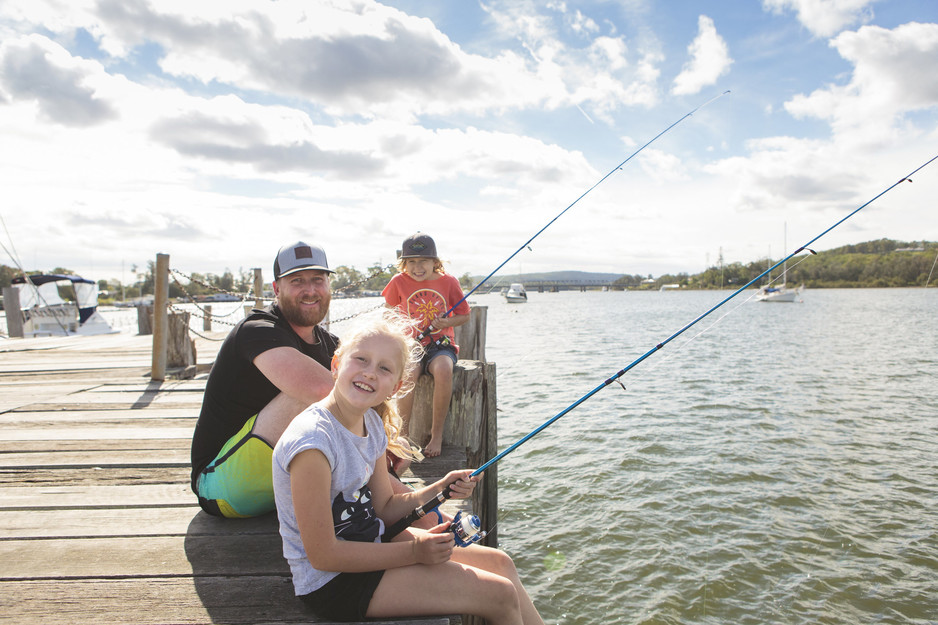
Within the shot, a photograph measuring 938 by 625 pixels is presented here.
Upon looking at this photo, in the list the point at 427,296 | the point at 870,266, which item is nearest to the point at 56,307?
the point at 427,296

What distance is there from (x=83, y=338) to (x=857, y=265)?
30.7 m

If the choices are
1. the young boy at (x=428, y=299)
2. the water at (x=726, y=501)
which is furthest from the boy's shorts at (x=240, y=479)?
the water at (x=726, y=501)

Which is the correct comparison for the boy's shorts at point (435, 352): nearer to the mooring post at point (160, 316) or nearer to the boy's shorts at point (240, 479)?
the boy's shorts at point (240, 479)

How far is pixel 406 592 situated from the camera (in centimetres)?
199

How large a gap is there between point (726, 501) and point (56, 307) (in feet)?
95.6

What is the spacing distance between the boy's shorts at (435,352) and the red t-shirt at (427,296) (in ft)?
1.22

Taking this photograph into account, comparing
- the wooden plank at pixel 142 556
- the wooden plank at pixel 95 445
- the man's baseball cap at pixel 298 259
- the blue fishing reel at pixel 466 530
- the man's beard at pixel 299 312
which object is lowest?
the wooden plank at pixel 142 556

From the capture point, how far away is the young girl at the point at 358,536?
6.06 feet

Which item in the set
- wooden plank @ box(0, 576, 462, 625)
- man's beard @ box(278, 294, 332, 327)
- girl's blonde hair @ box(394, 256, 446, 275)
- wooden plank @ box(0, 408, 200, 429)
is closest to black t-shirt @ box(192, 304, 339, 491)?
man's beard @ box(278, 294, 332, 327)

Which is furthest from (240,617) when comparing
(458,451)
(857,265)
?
(857,265)

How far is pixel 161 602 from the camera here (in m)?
2.16

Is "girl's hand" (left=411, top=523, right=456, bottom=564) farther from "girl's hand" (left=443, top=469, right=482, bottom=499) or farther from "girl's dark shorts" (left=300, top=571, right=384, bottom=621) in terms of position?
"girl's hand" (left=443, top=469, right=482, bottom=499)

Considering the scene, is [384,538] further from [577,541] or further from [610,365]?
[610,365]

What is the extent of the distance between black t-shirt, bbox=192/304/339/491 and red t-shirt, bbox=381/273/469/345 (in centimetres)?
221
